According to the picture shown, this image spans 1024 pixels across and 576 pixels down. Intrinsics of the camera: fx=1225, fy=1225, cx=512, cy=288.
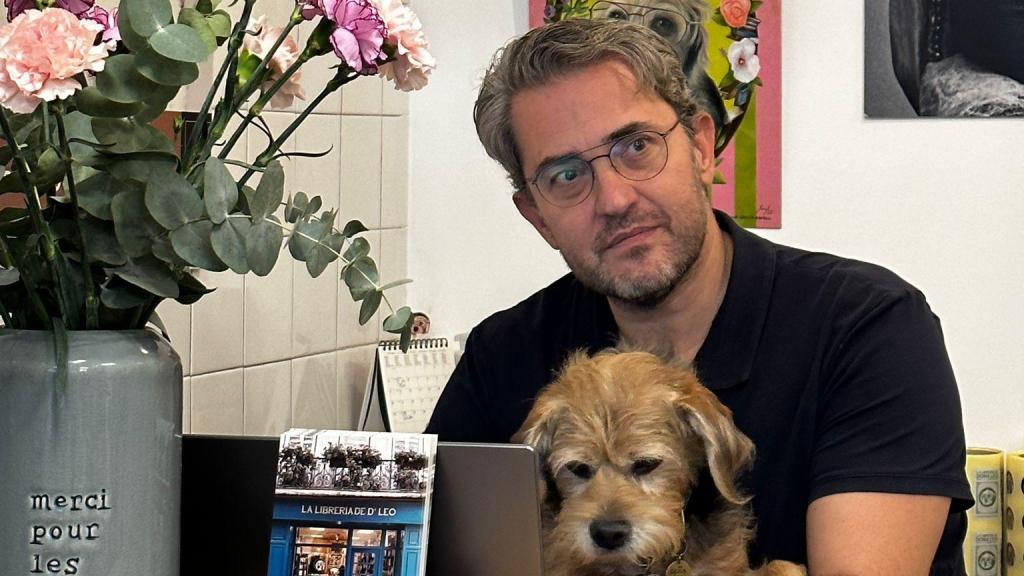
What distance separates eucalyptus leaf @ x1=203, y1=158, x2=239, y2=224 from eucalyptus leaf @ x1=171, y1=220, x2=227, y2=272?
0.04 feet

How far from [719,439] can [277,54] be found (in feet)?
2.60

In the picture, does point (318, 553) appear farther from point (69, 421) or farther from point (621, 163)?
point (621, 163)

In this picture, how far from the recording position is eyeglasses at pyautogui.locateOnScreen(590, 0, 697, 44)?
291 cm

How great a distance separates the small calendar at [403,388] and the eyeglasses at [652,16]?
89 cm

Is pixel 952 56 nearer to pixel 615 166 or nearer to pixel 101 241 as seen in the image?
pixel 615 166

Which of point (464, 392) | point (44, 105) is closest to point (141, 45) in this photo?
point (44, 105)

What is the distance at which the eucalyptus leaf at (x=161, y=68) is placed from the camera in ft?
3.03

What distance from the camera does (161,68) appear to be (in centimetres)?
93

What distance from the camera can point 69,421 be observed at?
0.94 meters

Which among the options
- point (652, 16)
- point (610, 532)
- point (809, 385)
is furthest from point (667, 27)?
point (610, 532)

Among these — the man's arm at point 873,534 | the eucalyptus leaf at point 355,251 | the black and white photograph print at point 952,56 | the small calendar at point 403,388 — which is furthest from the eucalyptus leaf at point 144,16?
the black and white photograph print at point 952,56

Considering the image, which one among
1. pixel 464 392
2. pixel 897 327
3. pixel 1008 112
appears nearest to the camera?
pixel 897 327

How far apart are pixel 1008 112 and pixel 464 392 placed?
1657mm

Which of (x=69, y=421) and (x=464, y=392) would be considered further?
(x=464, y=392)
